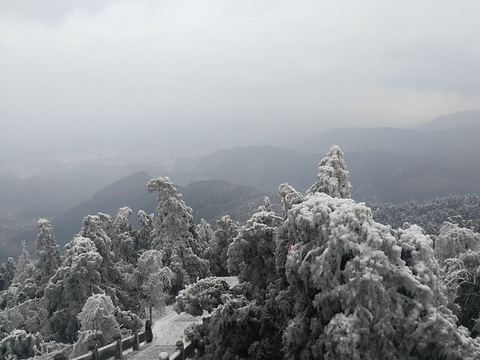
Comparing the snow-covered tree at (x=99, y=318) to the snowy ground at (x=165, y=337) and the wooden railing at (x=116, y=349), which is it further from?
the wooden railing at (x=116, y=349)

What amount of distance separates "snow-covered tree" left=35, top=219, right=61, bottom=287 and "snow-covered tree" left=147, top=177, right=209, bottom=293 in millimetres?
7860

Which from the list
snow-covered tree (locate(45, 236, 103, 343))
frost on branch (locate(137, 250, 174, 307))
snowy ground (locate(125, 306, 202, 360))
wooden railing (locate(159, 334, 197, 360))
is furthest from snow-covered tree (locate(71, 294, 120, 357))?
frost on branch (locate(137, 250, 174, 307))

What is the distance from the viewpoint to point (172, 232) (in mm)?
33531

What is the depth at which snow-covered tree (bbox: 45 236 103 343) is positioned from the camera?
2361 centimetres

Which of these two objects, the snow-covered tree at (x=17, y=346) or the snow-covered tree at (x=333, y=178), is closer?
the snow-covered tree at (x=17, y=346)

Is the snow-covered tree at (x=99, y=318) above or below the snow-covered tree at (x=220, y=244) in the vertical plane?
above

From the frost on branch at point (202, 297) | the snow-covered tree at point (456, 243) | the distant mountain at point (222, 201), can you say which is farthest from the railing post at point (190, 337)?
the distant mountain at point (222, 201)

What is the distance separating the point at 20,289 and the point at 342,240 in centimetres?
3445

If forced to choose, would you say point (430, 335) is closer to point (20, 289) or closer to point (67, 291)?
point (67, 291)

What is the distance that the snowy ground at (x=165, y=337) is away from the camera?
47.1ft

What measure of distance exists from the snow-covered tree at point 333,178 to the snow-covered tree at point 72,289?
44.5 feet

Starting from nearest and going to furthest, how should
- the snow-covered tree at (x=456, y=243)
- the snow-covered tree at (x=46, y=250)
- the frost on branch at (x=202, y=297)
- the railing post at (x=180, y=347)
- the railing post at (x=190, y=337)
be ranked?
the railing post at (x=180, y=347) < the railing post at (x=190, y=337) < the frost on branch at (x=202, y=297) < the snow-covered tree at (x=456, y=243) < the snow-covered tree at (x=46, y=250)

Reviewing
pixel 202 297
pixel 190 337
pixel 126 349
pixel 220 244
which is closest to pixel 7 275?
pixel 220 244

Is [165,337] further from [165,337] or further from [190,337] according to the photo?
[190,337]
